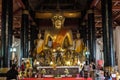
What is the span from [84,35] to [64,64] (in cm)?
958

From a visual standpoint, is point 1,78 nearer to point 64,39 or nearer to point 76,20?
point 64,39

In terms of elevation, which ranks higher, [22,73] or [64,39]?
[64,39]

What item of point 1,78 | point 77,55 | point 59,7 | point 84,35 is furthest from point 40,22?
point 1,78

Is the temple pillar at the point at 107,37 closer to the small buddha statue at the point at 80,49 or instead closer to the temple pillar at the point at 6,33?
the temple pillar at the point at 6,33

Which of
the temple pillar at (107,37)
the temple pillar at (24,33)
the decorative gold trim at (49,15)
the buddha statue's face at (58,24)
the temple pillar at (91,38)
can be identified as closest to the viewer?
the temple pillar at (107,37)

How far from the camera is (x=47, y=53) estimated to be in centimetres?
2956

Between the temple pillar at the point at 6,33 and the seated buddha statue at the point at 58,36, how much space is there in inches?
432

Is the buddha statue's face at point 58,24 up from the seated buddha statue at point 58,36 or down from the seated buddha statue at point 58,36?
up

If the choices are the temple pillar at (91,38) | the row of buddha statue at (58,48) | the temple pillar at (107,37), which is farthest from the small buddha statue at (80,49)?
the temple pillar at (107,37)

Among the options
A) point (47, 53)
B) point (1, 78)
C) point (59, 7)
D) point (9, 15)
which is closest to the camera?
point (1, 78)

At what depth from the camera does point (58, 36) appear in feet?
105

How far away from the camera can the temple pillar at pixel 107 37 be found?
64.6 ft

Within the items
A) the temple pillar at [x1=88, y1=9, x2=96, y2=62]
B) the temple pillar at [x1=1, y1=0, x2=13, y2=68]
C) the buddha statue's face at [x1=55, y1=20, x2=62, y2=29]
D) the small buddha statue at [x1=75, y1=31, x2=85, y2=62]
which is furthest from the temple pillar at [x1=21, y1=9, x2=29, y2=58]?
the temple pillar at [x1=1, y1=0, x2=13, y2=68]

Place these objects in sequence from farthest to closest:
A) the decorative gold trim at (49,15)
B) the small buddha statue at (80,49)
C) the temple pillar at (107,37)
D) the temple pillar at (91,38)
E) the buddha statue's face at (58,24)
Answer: the decorative gold trim at (49,15), the buddha statue's face at (58,24), the small buddha statue at (80,49), the temple pillar at (91,38), the temple pillar at (107,37)
